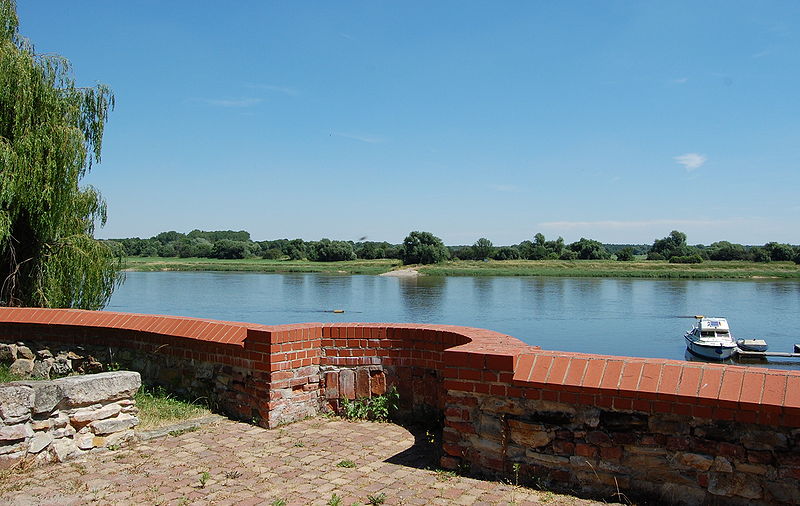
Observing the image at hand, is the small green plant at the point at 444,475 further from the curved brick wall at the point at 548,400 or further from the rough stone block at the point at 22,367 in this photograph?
the rough stone block at the point at 22,367

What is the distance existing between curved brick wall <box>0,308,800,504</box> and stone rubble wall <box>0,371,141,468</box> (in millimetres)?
993

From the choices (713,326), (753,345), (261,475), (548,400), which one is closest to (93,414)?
(261,475)

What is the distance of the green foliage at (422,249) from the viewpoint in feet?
263

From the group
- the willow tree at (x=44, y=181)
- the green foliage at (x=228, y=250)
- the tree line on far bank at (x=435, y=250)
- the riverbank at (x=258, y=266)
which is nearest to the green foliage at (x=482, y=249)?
the tree line on far bank at (x=435, y=250)

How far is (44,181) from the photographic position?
9.62m

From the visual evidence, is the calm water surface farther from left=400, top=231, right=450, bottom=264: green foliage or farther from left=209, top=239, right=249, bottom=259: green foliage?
left=209, top=239, right=249, bottom=259: green foliage

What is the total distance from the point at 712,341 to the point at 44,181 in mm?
25818

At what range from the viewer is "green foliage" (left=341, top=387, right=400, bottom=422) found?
511 cm

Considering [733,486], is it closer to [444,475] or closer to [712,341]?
[444,475]

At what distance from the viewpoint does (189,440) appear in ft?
14.8

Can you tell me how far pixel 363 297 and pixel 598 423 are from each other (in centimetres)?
4372

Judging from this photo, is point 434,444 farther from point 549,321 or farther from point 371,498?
point 549,321

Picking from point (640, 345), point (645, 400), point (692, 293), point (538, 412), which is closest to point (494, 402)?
point (538, 412)

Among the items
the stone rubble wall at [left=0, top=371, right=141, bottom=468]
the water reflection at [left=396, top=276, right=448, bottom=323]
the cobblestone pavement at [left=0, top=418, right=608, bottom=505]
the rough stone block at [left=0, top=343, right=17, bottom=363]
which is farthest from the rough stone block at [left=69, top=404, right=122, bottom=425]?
the water reflection at [left=396, top=276, right=448, bottom=323]
